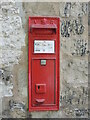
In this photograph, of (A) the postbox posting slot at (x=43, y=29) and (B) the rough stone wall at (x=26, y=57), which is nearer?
(A) the postbox posting slot at (x=43, y=29)

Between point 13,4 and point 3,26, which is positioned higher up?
point 13,4

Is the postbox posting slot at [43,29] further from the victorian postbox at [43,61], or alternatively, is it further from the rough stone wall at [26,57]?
the rough stone wall at [26,57]

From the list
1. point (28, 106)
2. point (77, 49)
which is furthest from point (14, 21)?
point (28, 106)

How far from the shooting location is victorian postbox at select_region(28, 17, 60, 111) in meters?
3.12

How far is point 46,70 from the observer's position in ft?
10.3

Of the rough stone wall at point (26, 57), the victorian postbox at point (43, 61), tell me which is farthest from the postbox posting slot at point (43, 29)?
the rough stone wall at point (26, 57)

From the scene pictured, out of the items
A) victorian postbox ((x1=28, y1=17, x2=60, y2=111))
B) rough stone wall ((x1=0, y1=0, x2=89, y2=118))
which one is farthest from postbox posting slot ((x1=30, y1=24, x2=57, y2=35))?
rough stone wall ((x1=0, y1=0, x2=89, y2=118))

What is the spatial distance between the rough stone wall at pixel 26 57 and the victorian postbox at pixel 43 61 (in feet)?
0.24

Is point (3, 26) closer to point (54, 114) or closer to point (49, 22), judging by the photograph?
point (49, 22)

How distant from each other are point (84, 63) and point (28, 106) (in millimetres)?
926

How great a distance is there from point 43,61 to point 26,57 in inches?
9.2

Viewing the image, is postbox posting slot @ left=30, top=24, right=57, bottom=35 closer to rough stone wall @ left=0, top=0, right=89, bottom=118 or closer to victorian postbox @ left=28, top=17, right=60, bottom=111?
victorian postbox @ left=28, top=17, right=60, bottom=111

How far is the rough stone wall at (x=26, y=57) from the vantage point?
125 inches

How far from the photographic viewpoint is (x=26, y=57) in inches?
125
